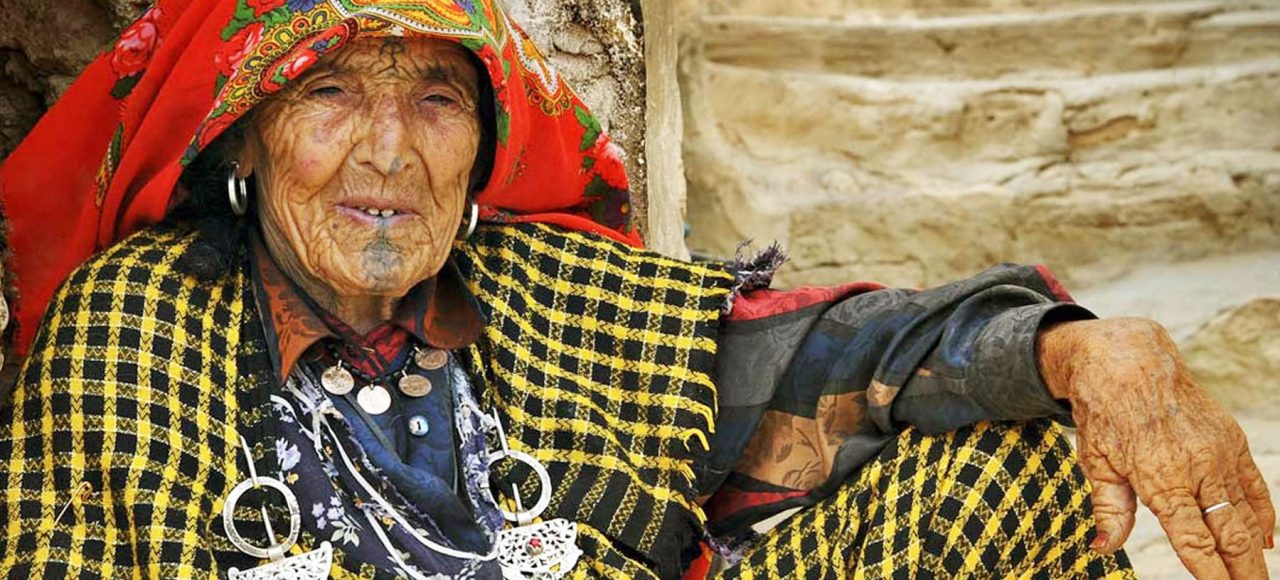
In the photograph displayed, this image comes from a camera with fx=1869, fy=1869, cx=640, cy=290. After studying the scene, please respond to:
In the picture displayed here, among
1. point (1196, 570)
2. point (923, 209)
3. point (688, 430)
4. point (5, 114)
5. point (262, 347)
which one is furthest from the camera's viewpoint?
point (923, 209)

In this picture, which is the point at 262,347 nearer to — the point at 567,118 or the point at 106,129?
the point at 106,129

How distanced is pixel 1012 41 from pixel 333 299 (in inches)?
156

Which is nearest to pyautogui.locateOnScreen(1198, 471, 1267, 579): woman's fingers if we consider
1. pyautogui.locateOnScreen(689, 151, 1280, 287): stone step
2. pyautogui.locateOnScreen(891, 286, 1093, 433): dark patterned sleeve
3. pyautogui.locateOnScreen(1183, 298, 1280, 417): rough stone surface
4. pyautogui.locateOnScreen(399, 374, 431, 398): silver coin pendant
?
pyautogui.locateOnScreen(891, 286, 1093, 433): dark patterned sleeve

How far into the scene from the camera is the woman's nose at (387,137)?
2.76m

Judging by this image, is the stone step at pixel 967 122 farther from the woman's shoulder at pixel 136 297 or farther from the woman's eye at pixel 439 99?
the woman's shoulder at pixel 136 297

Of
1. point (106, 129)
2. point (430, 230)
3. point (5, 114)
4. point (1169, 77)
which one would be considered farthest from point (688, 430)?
point (1169, 77)

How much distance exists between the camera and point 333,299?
286cm

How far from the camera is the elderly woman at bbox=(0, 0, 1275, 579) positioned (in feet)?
8.30

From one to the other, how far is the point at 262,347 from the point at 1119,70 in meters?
4.23

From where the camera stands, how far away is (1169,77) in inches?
243

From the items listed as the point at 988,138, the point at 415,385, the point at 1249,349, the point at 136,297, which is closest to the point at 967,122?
the point at 988,138

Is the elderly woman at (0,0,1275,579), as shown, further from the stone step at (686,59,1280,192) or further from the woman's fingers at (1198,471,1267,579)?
the stone step at (686,59,1280,192)

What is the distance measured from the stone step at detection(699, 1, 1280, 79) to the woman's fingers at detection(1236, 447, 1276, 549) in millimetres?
3891

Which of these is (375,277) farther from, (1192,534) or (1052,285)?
(1192,534)
